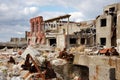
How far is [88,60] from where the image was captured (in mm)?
13992

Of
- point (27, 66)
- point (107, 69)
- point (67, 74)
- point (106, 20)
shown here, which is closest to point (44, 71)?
point (27, 66)

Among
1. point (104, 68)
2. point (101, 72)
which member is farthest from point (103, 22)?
point (104, 68)

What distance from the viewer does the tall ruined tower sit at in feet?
137

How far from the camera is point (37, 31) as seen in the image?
143ft

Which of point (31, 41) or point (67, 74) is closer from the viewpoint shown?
point (67, 74)

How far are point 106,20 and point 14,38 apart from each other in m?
31.8

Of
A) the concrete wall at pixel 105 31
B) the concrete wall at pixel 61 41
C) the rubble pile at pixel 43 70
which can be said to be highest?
the concrete wall at pixel 105 31

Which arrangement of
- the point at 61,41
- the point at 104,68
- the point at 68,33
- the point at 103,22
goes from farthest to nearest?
1. the point at 68,33
2. the point at 61,41
3. the point at 103,22
4. the point at 104,68

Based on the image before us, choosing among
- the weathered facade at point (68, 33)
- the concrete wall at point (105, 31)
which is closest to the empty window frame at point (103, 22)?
the concrete wall at point (105, 31)

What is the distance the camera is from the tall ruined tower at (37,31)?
1643 inches

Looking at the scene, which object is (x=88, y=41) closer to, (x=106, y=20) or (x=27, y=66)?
(x=106, y=20)

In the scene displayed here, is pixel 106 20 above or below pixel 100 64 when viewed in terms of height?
above

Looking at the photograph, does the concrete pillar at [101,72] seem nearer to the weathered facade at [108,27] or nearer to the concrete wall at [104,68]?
the concrete wall at [104,68]

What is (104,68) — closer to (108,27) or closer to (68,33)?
(108,27)
